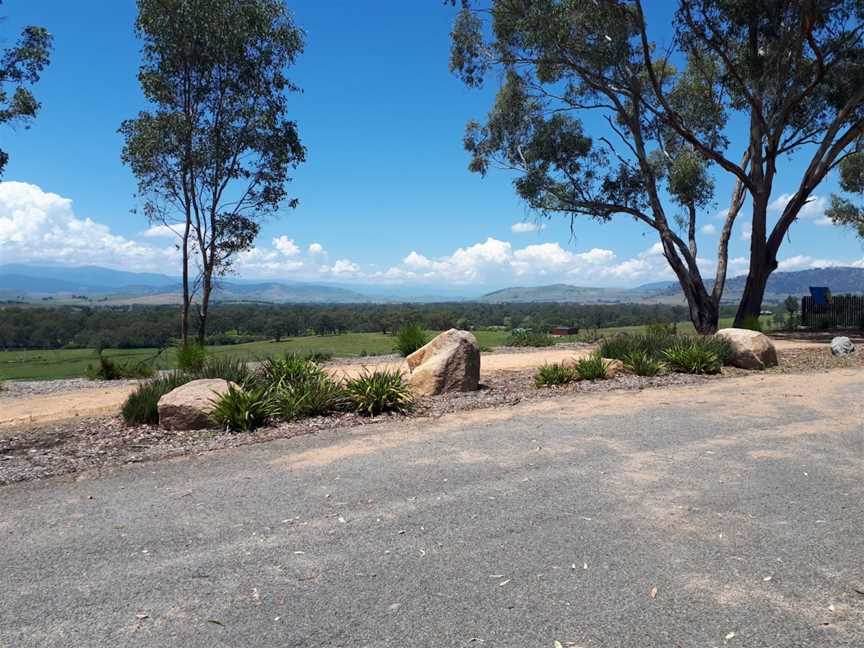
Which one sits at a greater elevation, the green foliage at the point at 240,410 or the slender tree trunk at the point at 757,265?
the slender tree trunk at the point at 757,265

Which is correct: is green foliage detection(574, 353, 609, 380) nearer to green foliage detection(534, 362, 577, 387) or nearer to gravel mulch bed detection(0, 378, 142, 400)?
green foliage detection(534, 362, 577, 387)

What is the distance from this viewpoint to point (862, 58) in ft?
64.5

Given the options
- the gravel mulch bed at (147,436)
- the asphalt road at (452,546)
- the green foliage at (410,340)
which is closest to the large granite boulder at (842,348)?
the gravel mulch bed at (147,436)

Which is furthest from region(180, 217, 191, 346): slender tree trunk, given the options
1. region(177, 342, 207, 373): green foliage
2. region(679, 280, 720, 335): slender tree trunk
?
region(679, 280, 720, 335): slender tree trunk

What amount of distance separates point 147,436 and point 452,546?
5009 millimetres

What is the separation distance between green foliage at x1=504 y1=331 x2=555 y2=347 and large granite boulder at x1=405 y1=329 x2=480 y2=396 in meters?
10.4

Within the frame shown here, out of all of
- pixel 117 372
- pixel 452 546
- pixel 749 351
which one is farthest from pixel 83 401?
pixel 749 351

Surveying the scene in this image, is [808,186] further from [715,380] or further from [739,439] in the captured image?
[739,439]

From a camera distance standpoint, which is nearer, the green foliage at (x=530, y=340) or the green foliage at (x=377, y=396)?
the green foliage at (x=377, y=396)

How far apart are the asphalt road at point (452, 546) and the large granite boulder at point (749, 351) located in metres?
5.91

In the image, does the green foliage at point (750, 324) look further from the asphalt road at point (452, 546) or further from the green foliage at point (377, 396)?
the green foliage at point (377, 396)

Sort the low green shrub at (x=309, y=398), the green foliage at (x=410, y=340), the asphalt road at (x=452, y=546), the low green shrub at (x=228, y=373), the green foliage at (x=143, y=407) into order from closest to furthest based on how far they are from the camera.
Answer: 1. the asphalt road at (x=452, y=546)
2. the low green shrub at (x=309, y=398)
3. the green foliage at (x=143, y=407)
4. the low green shrub at (x=228, y=373)
5. the green foliage at (x=410, y=340)

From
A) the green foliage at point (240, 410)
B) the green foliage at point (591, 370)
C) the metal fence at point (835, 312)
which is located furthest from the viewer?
the metal fence at point (835, 312)

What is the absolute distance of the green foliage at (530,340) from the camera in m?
21.4
